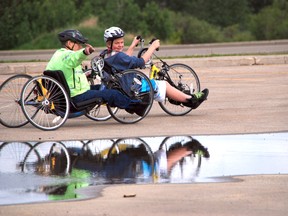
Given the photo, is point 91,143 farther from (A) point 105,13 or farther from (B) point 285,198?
(A) point 105,13

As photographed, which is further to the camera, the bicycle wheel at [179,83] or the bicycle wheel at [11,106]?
the bicycle wheel at [179,83]

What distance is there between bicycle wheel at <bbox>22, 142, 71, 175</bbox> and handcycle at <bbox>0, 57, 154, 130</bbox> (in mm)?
1082

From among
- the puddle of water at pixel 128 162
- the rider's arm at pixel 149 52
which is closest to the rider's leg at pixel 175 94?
the rider's arm at pixel 149 52

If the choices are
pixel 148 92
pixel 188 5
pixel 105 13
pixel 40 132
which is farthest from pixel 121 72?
pixel 188 5

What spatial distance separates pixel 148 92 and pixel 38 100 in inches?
58.8

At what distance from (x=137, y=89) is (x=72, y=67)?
1018 mm

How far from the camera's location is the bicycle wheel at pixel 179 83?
14625 mm

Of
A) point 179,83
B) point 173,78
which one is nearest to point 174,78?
point 173,78

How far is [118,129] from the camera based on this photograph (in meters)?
13.4

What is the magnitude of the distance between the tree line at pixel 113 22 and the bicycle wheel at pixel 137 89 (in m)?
23.0

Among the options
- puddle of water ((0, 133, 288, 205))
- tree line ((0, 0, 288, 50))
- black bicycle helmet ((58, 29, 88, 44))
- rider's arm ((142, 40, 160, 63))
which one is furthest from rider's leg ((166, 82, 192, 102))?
tree line ((0, 0, 288, 50))

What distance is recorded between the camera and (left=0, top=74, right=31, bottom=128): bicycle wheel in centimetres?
1367

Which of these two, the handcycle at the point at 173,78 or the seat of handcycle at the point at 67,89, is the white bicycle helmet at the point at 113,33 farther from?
the seat of handcycle at the point at 67,89

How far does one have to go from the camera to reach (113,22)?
42.4 m
